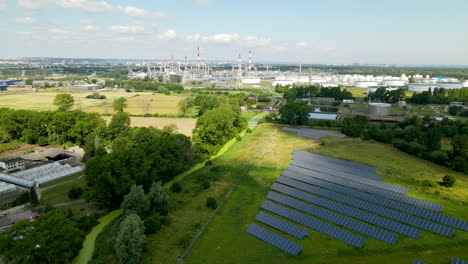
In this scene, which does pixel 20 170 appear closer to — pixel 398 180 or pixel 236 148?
pixel 236 148

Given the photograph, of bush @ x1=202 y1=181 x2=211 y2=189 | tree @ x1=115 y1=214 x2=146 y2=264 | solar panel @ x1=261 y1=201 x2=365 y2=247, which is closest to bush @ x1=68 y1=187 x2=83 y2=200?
bush @ x1=202 y1=181 x2=211 y2=189

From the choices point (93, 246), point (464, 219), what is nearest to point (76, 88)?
point (93, 246)

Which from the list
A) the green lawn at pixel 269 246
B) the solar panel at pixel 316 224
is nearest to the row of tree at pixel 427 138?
the green lawn at pixel 269 246

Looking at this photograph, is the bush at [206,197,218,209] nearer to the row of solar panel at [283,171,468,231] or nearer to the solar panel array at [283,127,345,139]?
the row of solar panel at [283,171,468,231]

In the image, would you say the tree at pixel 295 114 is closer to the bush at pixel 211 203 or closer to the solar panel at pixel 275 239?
the bush at pixel 211 203

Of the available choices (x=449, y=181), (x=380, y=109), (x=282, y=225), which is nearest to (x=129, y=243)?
(x=282, y=225)
